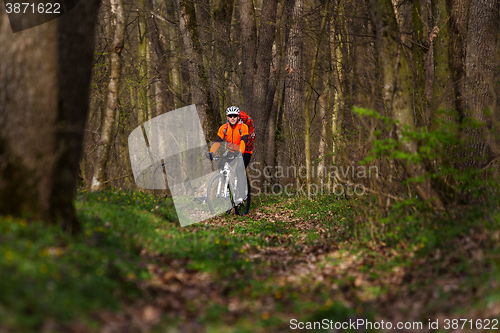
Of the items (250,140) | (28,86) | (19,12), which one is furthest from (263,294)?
(250,140)

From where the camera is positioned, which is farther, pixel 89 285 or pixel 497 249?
pixel 497 249

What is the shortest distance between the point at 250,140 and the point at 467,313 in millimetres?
7661

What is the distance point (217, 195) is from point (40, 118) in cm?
664

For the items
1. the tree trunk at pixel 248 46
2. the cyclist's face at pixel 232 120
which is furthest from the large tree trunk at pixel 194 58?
the cyclist's face at pixel 232 120

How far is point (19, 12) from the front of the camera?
14.5 feet

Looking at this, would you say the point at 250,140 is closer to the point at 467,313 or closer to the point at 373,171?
the point at 373,171

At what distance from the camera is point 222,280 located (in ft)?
16.8

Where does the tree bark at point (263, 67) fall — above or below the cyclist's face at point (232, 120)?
above

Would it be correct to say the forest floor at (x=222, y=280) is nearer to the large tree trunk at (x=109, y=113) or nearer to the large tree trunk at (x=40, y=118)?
the large tree trunk at (x=40, y=118)

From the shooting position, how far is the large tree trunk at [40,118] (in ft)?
14.3

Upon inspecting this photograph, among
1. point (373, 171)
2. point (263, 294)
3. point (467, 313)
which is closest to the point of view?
point (467, 313)

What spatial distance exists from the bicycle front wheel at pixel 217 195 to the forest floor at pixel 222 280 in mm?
3498

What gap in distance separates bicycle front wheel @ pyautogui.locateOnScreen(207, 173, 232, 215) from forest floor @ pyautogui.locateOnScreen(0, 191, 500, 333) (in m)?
3.50

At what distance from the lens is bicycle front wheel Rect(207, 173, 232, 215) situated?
10734mm
